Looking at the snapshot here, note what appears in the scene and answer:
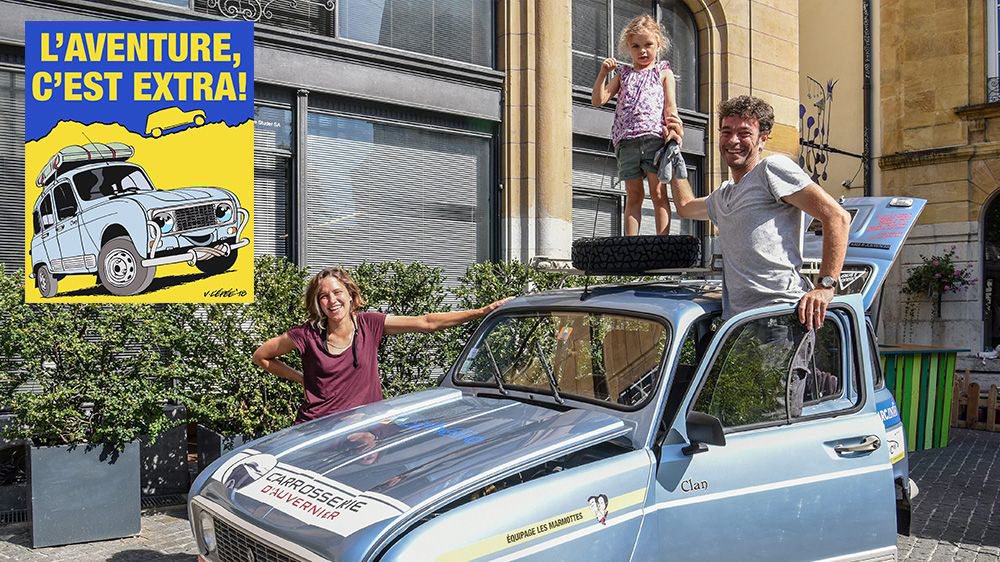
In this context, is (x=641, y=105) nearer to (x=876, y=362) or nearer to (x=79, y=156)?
(x=876, y=362)

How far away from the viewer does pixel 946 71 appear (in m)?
20.1

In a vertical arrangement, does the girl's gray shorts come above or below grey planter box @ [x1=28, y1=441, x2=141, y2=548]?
above

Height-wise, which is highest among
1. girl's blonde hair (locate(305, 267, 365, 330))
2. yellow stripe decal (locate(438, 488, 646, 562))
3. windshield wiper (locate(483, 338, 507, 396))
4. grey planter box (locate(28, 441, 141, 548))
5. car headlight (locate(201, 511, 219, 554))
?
girl's blonde hair (locate(305, 267, 365, 330))

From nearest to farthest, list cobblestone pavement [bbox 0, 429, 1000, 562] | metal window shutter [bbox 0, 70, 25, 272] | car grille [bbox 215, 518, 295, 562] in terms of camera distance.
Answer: car grille [bbox 215, 518, 295, 562]
cobblestone pavement [bbox 0, 429, 1000, 562]
metal window shutter [bbox 0, 70, 25, 272]

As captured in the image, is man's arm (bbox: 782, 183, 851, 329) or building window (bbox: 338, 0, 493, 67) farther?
building window (bbox: 338, 0, 493, 67)

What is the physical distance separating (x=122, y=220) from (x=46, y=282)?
1.29 meters

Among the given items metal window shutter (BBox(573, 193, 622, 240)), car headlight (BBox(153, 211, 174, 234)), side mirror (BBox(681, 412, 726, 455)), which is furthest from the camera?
metal window shutter (BBox(573, 193, 622, 240))

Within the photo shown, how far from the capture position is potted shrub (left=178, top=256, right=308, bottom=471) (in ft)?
21.5

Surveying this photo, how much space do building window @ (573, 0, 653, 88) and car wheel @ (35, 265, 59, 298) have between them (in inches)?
275

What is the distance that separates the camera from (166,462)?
22.5 ft

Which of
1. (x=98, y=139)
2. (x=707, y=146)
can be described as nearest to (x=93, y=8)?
(x=98, y=139)

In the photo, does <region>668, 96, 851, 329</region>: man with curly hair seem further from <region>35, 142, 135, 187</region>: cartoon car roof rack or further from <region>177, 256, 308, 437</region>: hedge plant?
<region>35, 142, 135, 187</region>: cartoon car roof rack

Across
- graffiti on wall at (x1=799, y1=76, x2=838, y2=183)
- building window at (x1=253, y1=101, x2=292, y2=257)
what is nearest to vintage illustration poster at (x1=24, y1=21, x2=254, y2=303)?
building window at (x1=253, y1=101, x2=292, y2=257)

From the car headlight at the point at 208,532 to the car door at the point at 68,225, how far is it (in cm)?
385
